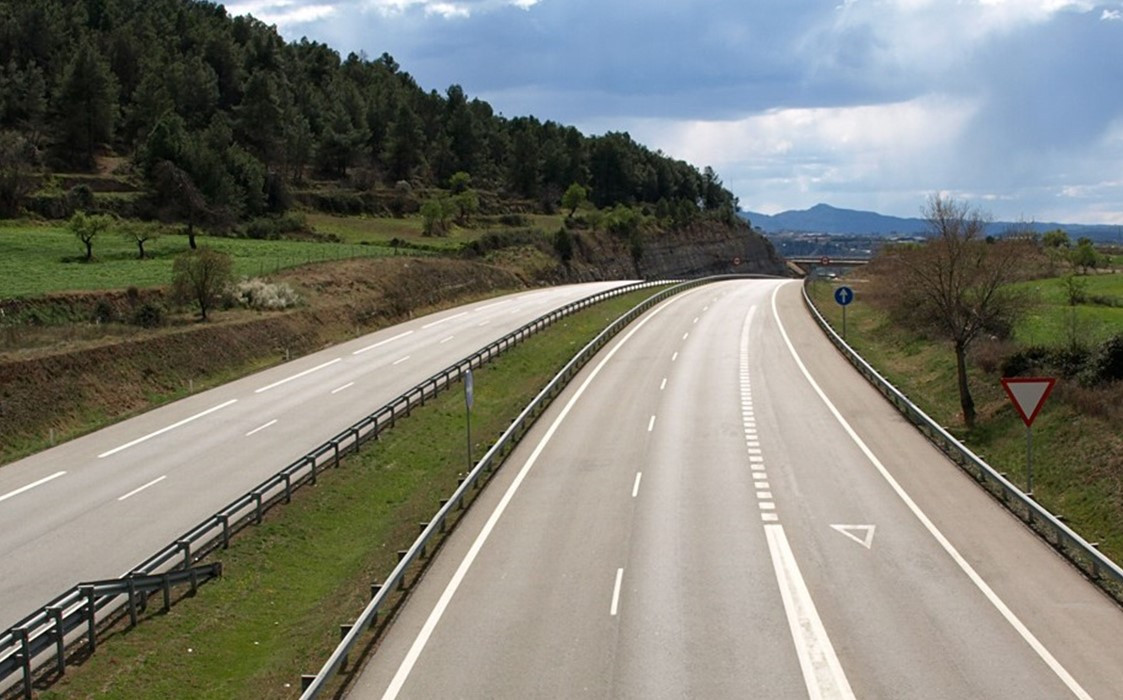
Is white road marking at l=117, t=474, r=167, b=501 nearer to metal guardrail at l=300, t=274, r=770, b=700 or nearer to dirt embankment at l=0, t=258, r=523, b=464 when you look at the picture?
dirt embankment at l=0, t=258, r=523, b=464

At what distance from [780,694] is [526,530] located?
27.8 feet

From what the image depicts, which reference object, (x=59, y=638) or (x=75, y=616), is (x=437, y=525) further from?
(x=59, y=638)

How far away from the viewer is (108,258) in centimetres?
6744

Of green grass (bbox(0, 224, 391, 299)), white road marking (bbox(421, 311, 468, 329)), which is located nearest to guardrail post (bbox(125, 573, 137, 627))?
green grass (bbox(0, 224, 391, 299))

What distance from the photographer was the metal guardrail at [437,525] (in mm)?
13636

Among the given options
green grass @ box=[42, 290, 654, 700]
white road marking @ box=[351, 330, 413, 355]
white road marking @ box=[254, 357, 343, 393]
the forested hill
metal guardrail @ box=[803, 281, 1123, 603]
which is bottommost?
green grass @ box=[42, 290, 654, 700]

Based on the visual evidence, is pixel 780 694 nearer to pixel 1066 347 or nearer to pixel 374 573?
pixel 374 573

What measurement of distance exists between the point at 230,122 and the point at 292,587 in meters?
113

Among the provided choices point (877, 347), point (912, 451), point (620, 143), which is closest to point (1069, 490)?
point (912, 451)

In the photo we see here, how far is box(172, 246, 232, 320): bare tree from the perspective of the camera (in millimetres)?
49344

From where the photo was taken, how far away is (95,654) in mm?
16531

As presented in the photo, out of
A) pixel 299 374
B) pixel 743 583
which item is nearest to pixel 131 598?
pixel 743 583

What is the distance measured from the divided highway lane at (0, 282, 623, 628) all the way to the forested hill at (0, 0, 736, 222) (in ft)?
147

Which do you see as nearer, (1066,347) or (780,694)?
(780,694)
